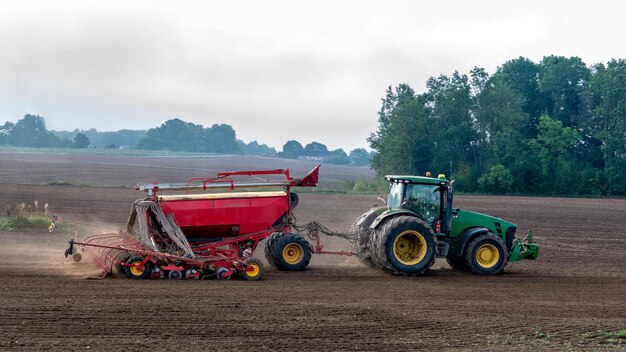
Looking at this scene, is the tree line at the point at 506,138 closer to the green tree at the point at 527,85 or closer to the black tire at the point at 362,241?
the green tree at the point at 527,85

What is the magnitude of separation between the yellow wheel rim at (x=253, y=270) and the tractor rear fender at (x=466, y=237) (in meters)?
4.61

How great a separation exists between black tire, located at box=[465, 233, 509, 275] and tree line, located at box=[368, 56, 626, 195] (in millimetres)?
42393

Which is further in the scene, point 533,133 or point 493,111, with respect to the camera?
point 533,133

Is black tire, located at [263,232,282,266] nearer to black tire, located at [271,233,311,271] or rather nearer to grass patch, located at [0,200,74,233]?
black tire, located at [271,233,311,271]

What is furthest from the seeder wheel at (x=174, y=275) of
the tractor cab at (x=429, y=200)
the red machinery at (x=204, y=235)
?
the tractor cab at (x=429, y=200)

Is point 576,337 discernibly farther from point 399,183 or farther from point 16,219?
point 16,219

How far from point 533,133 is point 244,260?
55.8 meters

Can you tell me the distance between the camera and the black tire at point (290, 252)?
54.0 feet

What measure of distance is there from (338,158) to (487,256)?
13676cm

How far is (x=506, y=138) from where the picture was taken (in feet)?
201

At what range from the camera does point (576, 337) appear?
1128 cm

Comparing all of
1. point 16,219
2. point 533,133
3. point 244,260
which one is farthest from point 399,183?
point 533,133

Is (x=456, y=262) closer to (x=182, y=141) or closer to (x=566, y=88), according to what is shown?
(x=566, y=88)

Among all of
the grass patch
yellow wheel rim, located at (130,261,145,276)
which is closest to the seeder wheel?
yellow wheel rim, located at (130,261,145,276)
